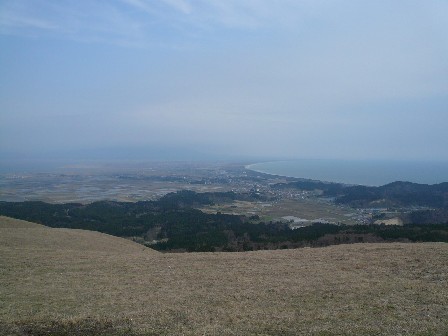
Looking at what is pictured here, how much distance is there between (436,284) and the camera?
15.7 metres

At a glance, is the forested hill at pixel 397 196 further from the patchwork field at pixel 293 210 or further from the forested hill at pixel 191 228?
the forested hill at pixel 191 228

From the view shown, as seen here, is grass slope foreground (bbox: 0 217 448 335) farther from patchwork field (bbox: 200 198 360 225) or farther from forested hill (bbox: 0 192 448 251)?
patchwork field (bbox: 200 198 360 225)

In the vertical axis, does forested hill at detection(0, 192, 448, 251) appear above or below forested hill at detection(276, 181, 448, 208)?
below

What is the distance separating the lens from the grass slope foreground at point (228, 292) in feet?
37.5

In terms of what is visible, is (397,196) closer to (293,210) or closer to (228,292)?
(293,210)

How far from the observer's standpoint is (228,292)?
1548cm

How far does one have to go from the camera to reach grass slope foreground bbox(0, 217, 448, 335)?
37.5ft

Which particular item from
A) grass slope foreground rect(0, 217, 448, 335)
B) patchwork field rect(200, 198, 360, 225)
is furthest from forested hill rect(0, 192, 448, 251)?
grass slope foreground rect(0, 217, 448, 335)

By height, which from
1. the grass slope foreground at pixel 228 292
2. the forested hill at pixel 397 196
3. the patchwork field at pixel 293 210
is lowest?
the patchwork field at pixel 293 210

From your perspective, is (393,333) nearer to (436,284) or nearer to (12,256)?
(436,284)

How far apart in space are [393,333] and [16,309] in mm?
12486

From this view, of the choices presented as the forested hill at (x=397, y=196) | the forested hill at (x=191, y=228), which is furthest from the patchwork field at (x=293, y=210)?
the forested hill at (x=191, y=228)

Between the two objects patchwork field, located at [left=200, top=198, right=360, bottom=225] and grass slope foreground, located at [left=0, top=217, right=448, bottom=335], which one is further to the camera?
patchwork field, located at [left=200, top=198, right=360, bottom=225]

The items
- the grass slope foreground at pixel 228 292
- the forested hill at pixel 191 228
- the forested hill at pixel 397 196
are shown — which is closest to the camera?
the grass slope foreground at pixel 228 292
